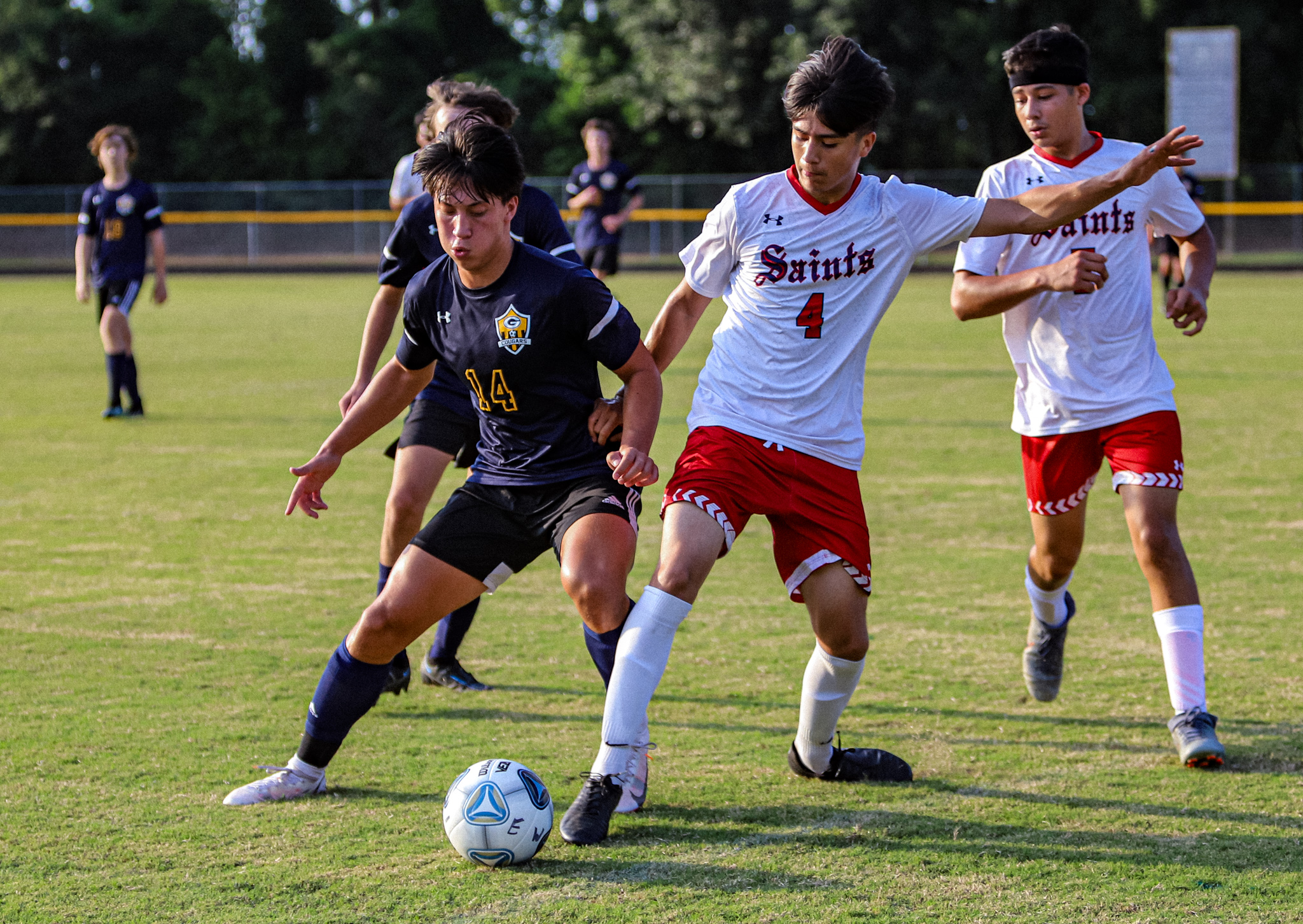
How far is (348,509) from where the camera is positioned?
8.47 metres

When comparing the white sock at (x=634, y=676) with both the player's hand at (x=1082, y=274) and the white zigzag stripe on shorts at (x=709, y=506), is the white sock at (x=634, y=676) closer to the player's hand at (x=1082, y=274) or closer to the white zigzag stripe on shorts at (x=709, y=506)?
the white zigzag stripe on shorts at (x=709, y=506)

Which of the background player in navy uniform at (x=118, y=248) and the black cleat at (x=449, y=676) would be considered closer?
the black cleat at (x=449, y=676)

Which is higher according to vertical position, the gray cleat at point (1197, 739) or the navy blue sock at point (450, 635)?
the navy blue sock at point (450, 635)

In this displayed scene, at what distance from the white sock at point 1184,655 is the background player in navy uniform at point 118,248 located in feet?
30.6

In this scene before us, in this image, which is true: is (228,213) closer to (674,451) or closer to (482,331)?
(674,451)

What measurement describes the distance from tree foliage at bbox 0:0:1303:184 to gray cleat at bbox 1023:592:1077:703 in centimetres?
3339

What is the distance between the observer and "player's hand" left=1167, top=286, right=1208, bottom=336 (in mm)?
4680

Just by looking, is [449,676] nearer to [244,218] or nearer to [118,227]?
[118,227]

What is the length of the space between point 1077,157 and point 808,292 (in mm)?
1261

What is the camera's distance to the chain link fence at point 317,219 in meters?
36.4

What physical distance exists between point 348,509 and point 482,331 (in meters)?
4.57

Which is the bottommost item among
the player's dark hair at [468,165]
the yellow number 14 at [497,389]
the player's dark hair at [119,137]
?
the yellow number 14 at [497,389]

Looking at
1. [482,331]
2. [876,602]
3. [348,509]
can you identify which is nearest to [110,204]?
[348,509]

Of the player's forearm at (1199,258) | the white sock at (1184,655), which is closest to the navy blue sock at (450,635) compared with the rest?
the white sock at (1184,655)
